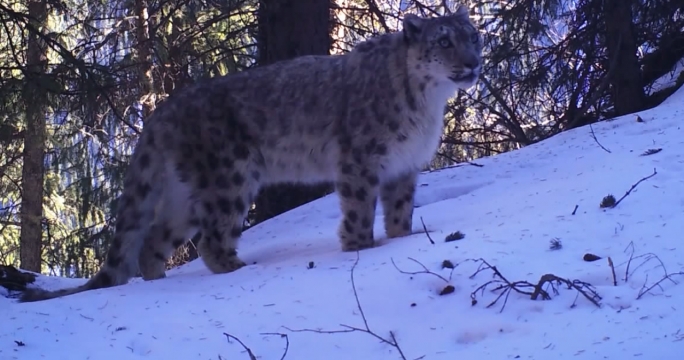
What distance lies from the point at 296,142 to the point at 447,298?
2.71m

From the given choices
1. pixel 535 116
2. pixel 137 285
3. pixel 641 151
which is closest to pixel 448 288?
pixel 137 285

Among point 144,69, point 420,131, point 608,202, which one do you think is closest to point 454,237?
point 608,202

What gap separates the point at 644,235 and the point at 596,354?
1.49m

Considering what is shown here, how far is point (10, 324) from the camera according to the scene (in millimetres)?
4906

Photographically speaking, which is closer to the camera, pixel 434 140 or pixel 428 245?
pixel 428 245

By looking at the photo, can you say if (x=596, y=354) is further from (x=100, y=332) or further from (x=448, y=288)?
(x=100, y=332)

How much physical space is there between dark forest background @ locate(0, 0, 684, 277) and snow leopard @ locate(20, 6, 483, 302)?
4.68 feet

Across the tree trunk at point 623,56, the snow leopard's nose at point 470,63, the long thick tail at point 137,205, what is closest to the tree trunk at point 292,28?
the long thick tail at point 137,205

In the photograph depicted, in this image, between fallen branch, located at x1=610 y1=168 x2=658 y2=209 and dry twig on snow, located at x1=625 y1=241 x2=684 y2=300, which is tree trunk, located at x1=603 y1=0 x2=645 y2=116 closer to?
fallen branch, located at x1=610 y1=168 x2=658 y2=209

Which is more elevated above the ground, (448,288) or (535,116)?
(535,116)

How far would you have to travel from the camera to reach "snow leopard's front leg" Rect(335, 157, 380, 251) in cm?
632

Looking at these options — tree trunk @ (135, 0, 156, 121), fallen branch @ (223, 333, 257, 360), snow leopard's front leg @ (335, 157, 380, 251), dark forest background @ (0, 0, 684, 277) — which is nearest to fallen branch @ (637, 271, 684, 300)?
fallen branch @ (223, 333, 257, 360)

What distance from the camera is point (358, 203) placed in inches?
251

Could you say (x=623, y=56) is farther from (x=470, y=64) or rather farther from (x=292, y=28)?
(x=470, y=64)
